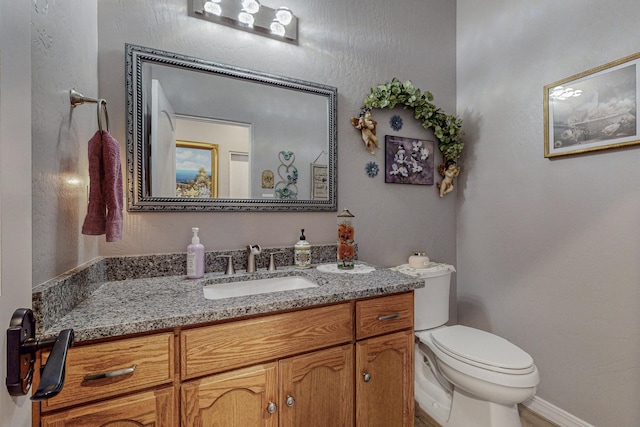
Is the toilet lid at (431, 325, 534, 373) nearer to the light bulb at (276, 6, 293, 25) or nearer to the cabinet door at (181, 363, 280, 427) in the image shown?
the cabinet door at (181, 363, 280, 427)

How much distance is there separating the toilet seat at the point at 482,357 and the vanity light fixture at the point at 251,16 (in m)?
1.83

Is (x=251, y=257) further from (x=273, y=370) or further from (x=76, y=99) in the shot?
(x=76, y=99)

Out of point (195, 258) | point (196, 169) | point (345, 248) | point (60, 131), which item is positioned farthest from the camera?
point (345, 248)

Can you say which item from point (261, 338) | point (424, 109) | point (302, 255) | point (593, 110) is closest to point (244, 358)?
point (261, 338)

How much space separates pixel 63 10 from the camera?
3.11 feet

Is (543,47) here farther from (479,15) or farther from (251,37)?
(251,37)

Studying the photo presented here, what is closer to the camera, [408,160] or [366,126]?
[366,126]

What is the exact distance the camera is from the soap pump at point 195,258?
1.31 meters

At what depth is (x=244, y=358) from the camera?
3.12 ft

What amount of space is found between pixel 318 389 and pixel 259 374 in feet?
0.82

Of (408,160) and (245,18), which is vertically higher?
(245,18)

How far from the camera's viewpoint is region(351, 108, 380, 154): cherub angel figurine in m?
1.80

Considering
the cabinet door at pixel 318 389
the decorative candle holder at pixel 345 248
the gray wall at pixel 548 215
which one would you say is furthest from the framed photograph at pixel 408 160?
the cabinet door at pixel 318 389

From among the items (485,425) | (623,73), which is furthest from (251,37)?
(485,425)
